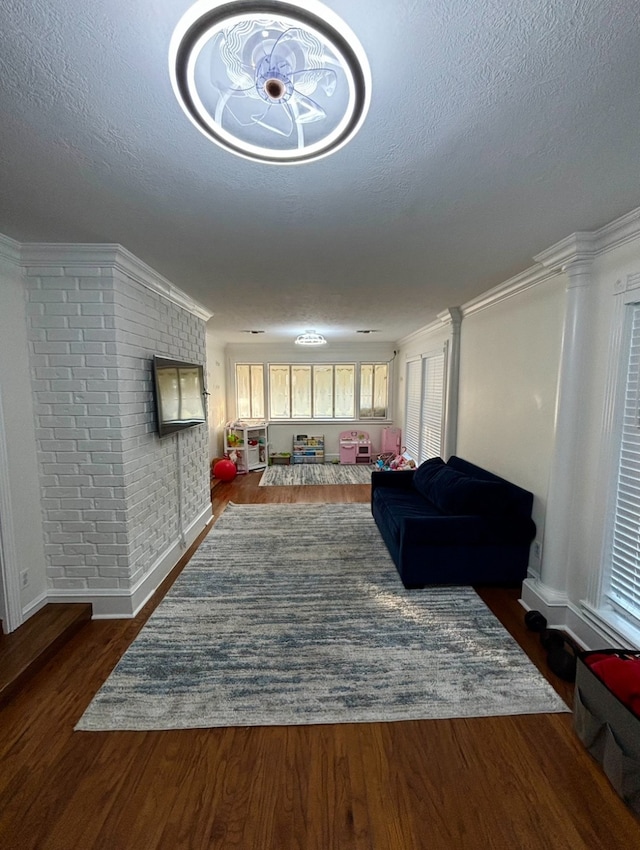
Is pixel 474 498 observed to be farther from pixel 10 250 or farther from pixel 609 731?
pixel 10 250

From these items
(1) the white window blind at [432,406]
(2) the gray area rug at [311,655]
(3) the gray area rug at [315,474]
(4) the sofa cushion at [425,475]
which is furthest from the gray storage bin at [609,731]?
(3) the gray area rug at [315,474]

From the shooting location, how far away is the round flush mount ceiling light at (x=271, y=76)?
701 millimetres

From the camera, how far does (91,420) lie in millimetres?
2242

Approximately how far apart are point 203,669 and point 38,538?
1397 mm

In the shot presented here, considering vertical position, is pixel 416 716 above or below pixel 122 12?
below

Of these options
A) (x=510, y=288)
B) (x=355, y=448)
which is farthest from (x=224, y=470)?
(x=510, y=288)

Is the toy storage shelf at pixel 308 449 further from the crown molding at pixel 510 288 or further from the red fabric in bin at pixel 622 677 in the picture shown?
the red fabric in bin at pixel 622 677

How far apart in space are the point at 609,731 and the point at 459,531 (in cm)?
130

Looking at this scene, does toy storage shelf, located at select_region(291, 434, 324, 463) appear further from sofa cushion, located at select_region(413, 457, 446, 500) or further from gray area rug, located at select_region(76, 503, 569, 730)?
gray area rug, located at select_region(76, 503, 569, 730)

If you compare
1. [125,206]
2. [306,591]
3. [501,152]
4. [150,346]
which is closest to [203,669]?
[306,591]

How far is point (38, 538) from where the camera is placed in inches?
88.7

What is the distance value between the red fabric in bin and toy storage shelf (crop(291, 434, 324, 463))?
5.72 meters

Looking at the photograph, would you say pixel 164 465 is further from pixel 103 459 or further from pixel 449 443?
pixel 449 443

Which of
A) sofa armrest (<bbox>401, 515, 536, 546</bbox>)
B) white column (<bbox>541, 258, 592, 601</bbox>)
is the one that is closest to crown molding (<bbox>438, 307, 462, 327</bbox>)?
white column (<bbox>541, 258, 592, 601</bbox>)
